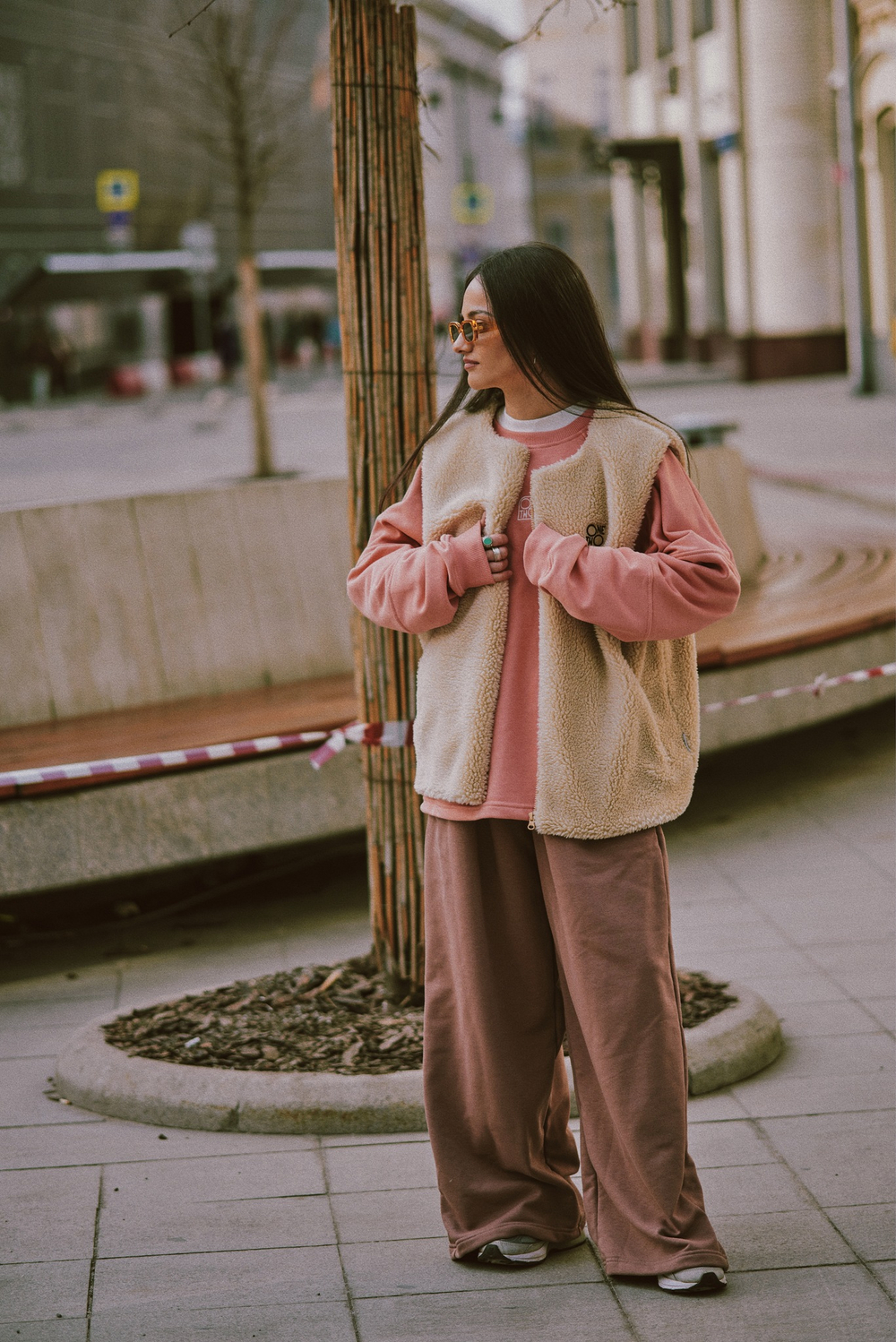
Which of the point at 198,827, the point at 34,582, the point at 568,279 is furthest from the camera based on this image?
the point at 34,582

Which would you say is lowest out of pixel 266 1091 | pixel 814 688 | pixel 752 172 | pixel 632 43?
pixel 266 1091

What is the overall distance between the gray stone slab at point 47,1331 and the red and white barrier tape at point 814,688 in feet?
12.7

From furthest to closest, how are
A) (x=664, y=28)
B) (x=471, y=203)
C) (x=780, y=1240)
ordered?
(x=471, y=203) → (x=664, y=28) → (x=780, y=1240)

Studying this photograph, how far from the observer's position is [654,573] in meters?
2.65

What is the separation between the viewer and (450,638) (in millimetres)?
2879

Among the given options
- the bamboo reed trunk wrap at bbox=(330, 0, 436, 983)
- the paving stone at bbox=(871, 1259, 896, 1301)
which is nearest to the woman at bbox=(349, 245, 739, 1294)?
the paving stone at bbox=(871, 1259, 896, 1301)

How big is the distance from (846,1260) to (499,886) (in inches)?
35.9

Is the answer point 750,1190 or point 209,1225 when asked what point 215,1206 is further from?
point 750,1190

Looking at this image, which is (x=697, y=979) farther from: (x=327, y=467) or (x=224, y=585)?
(x=327, y=467)

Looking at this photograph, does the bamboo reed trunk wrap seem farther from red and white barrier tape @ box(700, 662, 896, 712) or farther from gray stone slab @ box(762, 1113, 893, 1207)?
red and white barrier tape @ box(700, 662, 896, 712)

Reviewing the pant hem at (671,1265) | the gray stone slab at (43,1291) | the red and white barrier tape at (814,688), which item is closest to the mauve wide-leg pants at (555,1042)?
the pant hem at (671,1265)

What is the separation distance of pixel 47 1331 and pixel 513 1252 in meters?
0.80

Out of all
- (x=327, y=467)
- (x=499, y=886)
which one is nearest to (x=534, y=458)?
(x=499, y=886)

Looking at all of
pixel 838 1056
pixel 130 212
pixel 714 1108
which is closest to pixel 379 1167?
pixel 714 1108
